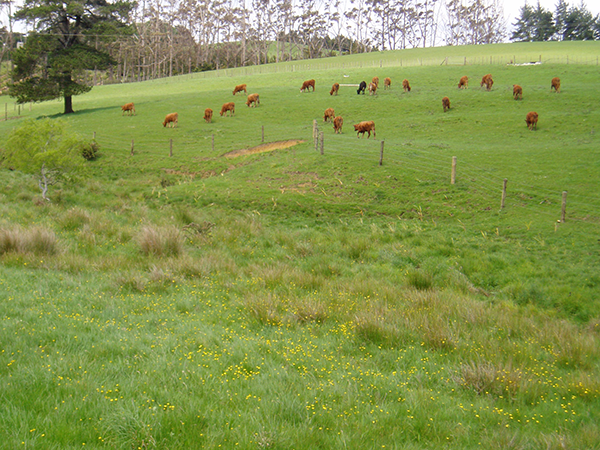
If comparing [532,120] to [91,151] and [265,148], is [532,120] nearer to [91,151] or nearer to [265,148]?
[265,148]

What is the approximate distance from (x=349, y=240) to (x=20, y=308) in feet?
30.7

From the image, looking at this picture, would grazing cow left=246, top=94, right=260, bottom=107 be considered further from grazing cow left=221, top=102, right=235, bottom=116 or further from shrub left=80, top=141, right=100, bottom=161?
shrub left=80, top=141, right=100, bottom=161

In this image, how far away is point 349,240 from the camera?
13.7 meters

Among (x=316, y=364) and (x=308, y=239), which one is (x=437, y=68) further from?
(x=316, y=364)

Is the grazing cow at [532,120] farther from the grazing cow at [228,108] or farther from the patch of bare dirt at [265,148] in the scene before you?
the grazing cow at [228,108]

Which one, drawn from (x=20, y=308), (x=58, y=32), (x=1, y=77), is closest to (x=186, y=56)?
(x=1, y=77)

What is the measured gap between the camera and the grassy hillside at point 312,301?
406cm

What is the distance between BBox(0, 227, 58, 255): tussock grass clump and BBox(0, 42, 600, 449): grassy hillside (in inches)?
2.7

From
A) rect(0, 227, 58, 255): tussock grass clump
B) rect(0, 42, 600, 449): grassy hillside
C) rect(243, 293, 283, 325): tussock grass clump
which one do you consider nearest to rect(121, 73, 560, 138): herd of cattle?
rect(0, 42, 600, 449): grassy hillside

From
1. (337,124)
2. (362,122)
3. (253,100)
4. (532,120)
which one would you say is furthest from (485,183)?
(253,100)

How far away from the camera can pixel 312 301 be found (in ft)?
25.3

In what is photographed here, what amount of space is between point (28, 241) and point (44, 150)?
10236 mm

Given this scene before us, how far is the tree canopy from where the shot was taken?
3809 centimetres

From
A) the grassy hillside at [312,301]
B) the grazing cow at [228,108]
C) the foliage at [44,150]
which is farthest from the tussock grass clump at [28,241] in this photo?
the grazing cow at [228,108]
